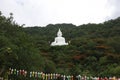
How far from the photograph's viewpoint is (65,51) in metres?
70.0

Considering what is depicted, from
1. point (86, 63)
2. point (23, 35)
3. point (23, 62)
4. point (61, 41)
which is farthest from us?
point (61, 41)

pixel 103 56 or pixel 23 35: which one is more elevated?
pixel 23 35

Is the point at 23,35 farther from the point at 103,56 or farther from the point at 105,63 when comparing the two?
the point at 103,56

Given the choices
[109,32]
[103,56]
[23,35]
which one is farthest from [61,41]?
[23,35]

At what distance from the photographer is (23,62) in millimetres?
38812

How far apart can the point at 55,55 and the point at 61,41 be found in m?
19.8

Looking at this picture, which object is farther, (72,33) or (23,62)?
A: (72,33)

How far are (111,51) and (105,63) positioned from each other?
8246mm

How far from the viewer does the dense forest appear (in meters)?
38.1

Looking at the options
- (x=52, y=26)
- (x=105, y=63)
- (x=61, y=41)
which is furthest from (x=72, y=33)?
(x=105, y=63)

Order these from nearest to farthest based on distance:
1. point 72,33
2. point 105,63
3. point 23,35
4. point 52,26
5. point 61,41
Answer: point 23,35, point 105,63, point 61,41, point 72,33, point 52,26

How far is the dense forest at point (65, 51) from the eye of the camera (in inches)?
1500

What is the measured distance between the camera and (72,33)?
97250mm

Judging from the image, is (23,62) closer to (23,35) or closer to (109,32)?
(23,35)
